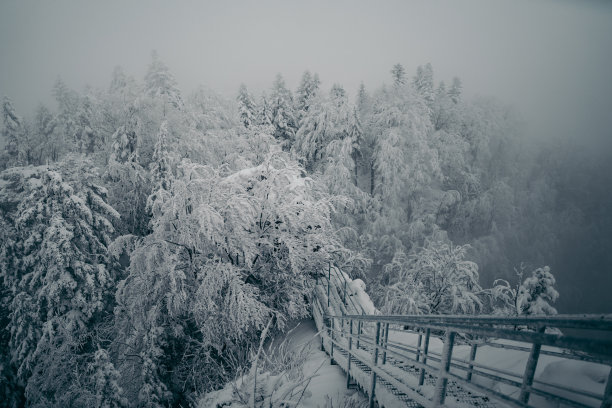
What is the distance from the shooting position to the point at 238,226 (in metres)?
8.78

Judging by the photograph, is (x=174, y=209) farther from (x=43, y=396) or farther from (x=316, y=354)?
(x=43, y=396)

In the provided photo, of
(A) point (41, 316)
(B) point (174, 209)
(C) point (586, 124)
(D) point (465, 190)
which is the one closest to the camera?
(B) point (174, 209)

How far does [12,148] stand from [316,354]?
28342mm

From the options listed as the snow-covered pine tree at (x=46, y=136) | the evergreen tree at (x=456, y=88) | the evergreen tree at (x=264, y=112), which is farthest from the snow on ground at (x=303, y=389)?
the evergreen tree at (x=456, y=88)

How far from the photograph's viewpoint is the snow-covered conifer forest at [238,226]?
9.14m

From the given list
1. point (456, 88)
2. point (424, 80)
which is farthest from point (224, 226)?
point (456, 88)

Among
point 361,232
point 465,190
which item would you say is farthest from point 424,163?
point 361,232

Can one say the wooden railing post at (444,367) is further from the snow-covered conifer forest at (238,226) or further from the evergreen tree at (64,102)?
the evergreen tree at (64,102)

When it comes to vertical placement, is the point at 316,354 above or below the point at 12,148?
below

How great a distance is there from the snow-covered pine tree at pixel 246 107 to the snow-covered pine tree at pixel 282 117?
6.07 ft

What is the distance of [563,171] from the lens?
30500mm

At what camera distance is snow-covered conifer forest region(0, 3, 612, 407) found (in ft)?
30.0

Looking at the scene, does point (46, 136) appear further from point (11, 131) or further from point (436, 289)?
point (436, 289)

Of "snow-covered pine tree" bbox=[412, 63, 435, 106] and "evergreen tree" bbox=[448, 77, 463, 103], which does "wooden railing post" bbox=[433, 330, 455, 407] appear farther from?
"evergreen tree" bbox=[448, 77, 463, 103]
